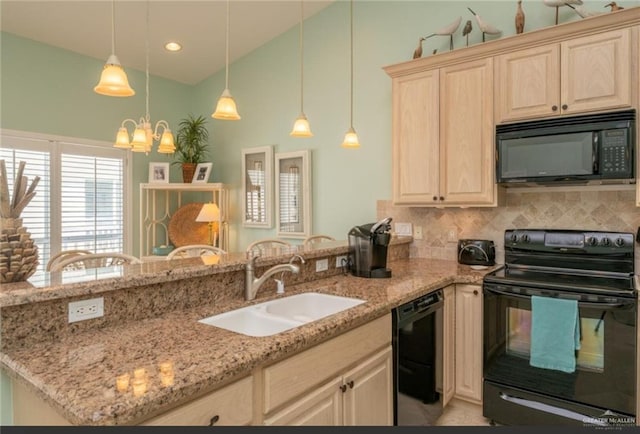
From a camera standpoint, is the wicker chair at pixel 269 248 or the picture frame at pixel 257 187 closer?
the wicker chair at pixel 269 248

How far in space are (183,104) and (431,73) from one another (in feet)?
11.7

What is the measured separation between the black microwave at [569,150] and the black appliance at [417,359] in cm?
101

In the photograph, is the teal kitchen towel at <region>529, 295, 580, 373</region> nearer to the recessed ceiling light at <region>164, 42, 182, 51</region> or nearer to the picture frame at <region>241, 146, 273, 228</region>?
the picture frame at <region>241, 146, 273, 228</region>

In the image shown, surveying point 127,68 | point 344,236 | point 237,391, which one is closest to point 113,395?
point 237,391

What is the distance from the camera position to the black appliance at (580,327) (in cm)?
207

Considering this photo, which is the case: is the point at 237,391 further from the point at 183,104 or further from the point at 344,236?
the point at 183,104

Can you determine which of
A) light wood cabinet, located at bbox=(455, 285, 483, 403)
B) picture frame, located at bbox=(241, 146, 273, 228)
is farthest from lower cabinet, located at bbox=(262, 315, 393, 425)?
picture frame, located at bbox=(241, 146, 273, 228)

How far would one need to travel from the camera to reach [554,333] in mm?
2217

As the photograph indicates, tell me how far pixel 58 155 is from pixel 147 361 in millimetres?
3853

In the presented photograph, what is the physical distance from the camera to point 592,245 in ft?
8.62

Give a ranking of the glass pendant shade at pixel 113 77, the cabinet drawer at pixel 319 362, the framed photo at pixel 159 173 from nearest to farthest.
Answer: the cabinet drawer at pixel 319 362
the glass pendant shade at pixel 113 77
the framed photo at pixel 159 173

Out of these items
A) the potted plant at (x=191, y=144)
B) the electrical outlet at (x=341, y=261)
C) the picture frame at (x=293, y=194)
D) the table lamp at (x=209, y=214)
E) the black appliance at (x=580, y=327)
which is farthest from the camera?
the potted plant at (x=191, y=144)

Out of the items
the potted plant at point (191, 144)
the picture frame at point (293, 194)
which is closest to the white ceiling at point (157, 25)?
the potted plant at point (191, 144)

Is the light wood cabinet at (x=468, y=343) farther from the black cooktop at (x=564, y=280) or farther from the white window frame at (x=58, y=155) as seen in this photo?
the white window frame at (x=58, y=155)
